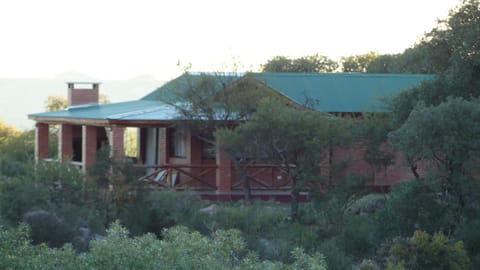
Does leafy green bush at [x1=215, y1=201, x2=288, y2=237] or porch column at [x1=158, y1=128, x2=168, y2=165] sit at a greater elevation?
porch column at [x1=158, y1=128, x2=168, y2=165]

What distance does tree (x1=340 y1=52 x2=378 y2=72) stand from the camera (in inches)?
2306

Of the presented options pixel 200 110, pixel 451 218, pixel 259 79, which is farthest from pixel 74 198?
pixel 451 218

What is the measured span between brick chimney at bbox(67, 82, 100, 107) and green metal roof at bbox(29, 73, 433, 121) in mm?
736

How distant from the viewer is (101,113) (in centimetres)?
3008

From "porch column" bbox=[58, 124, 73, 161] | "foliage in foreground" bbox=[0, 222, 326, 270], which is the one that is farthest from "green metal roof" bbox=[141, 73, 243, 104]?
"foliage in foreground" bbox=[0, 222, 326, 270]

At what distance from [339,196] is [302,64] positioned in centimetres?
3430

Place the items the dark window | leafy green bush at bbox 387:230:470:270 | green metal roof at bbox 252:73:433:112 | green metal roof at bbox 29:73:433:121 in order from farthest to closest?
green metal roof at bbox 252:73:433:112 < the dark window < green metal roof at bbox 29:73:433:121 < leafy green bush at bbox 387:230:470:270

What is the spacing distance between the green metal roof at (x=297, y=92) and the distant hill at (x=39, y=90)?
215ft

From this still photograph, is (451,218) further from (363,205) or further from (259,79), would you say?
(259,79)

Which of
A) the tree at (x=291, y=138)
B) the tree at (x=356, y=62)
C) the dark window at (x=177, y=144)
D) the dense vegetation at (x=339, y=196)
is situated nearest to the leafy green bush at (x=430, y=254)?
the dense vegetation at (x=339, y=196)

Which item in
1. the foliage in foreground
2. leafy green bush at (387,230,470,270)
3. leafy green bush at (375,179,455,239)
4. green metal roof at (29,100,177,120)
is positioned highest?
green metal roof at (29,100,177,120)

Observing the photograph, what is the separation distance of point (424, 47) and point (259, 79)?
5788mm

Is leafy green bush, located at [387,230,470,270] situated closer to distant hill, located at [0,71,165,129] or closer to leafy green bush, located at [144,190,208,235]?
leafy green bush, located at [144,190,208,235]

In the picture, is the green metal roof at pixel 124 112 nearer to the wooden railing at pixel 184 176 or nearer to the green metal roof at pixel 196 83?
the green metal roof at pixel 196 83
